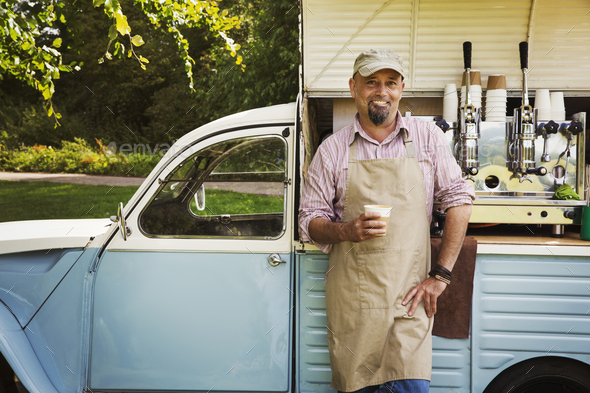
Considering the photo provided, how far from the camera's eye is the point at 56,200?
36.8 feet

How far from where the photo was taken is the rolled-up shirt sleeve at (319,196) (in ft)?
7.10

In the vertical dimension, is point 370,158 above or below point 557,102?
below

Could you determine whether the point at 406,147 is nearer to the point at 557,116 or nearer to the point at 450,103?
the point at 450,103

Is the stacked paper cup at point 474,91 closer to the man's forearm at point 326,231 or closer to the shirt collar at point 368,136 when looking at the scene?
the shirt collar at point 368,136

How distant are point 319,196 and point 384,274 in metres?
0.49

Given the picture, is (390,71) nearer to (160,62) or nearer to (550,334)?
(550,334)

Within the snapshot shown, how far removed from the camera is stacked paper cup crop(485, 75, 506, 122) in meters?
2.64

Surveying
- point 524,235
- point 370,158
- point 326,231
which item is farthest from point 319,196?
point 524,235

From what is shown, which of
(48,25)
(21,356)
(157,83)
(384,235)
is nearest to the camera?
(384,235)

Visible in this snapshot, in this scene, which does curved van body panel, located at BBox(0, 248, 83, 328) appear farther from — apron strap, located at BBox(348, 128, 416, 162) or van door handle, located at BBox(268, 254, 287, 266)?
apron strap, located at BBox(348, 128, 416, 162)

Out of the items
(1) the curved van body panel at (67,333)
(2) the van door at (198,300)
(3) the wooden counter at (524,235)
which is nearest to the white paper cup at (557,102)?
(3) the wooden counter at (524,235)

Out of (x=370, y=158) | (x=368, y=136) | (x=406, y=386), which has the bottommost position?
(x=406, y=386)

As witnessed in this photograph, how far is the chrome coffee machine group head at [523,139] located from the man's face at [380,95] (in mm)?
898

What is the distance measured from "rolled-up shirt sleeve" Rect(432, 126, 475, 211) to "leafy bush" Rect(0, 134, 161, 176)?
39.1 ft
